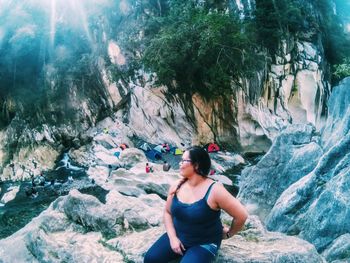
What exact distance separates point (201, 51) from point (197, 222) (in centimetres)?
1872

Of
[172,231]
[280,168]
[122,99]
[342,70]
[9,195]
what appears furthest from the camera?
[342,70]

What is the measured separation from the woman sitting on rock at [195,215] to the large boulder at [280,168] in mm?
7832

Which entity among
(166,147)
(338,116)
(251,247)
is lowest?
(166,147)

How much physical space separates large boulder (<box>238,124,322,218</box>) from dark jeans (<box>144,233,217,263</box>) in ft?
25.6

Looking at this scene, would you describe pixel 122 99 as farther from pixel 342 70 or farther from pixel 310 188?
pixel 310 188

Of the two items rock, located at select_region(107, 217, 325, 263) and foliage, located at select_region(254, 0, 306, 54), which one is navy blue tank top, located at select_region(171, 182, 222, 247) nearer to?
rock, located at select_region(107, 217, 325, 263)

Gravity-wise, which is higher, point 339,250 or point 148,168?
point 339,250

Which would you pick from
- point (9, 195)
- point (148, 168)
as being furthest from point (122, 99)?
point (9, 195)

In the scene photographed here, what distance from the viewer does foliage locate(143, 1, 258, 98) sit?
22.0 metres

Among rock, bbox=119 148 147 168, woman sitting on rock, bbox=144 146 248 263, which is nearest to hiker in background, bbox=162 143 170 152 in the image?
rock, bbox=119 148 147 168

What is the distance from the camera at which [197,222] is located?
11.7 feet

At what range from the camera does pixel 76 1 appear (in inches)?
1033

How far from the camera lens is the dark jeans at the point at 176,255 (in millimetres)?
3520

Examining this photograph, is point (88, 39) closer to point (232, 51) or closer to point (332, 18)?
point (232, 51)
